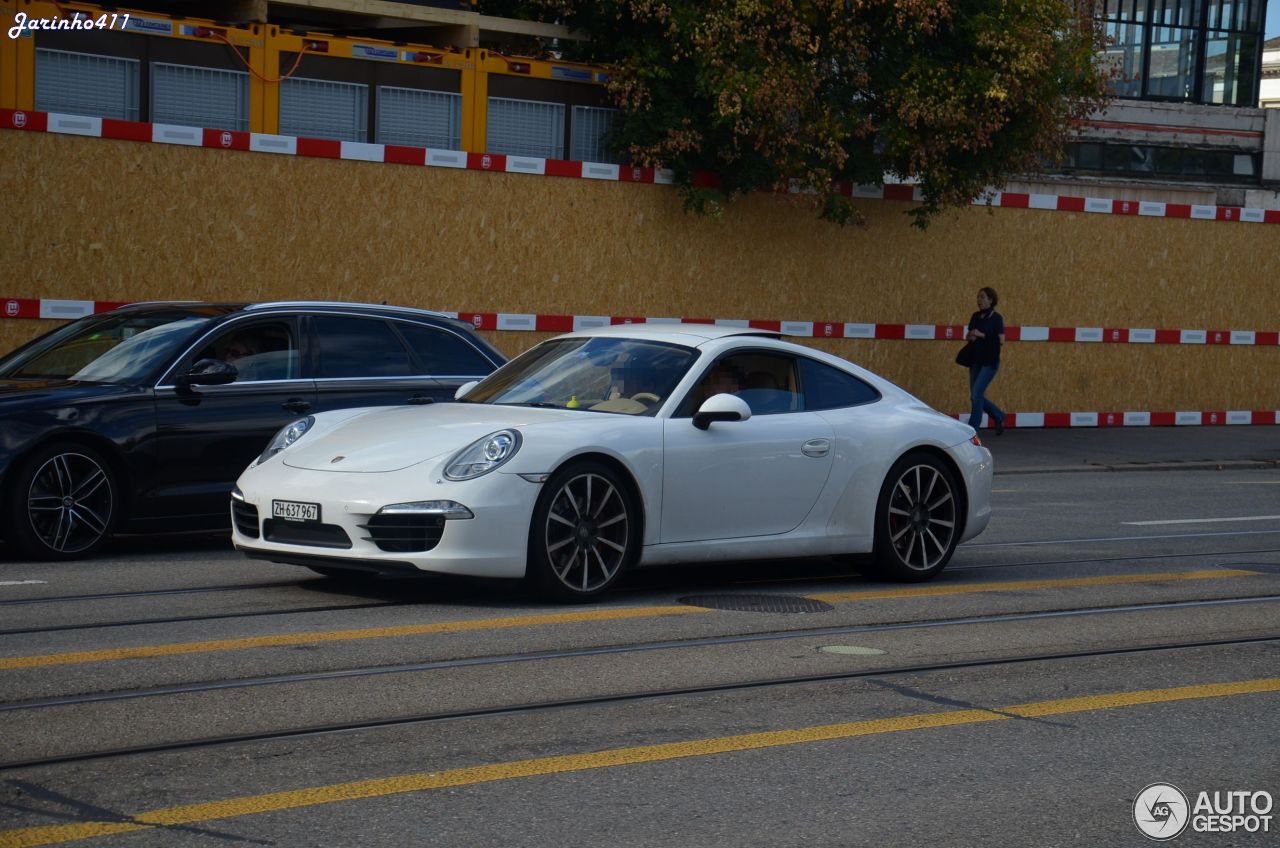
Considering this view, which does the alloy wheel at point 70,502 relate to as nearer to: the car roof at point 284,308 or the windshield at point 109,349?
the windshield at point 109,349

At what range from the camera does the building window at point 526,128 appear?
19750 mm

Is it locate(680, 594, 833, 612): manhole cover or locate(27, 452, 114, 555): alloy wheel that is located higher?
locate(27, 452, 114, 555): alloy wheel

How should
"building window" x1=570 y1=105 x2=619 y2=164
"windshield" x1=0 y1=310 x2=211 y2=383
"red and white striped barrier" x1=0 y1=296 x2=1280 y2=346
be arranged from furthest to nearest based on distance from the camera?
"building window" x1=570 y1=105 x2=619 y2=164
"red and white striped barrier" x1=0 y1=296 x2=1280 y2=346
"windshield" x1=0 y1=310 x2=211 y2=383

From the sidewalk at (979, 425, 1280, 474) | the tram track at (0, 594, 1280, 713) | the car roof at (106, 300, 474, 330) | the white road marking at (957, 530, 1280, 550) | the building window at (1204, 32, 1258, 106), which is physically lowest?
the sidewalk at (979, 425, 1280, 474)

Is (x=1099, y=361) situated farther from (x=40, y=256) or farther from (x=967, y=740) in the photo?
(x=967, y=740)

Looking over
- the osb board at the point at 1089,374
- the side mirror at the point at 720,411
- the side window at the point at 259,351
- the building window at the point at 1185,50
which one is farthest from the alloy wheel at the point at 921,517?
the building window at the point at 1185,50

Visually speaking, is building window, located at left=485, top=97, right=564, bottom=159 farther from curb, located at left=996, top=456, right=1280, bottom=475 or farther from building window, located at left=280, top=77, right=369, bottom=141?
curb, located at left=996, top=456, right=1280, bottom=475

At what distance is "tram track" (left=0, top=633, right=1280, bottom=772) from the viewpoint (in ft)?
18.4

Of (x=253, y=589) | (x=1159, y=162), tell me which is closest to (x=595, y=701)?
(x=253, y=589)

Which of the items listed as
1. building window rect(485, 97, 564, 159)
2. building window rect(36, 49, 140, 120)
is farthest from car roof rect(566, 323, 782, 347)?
building window rect(485, 97, 564, 159)

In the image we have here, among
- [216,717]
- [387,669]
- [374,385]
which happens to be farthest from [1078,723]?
[374,385]

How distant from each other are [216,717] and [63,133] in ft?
38.4

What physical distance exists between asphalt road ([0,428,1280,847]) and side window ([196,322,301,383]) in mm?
1184

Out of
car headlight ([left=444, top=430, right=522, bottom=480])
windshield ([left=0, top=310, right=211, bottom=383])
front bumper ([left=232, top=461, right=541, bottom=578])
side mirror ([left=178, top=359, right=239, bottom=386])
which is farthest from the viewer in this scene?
windshield ([left=0, top=310, right=211, bottom=383])
